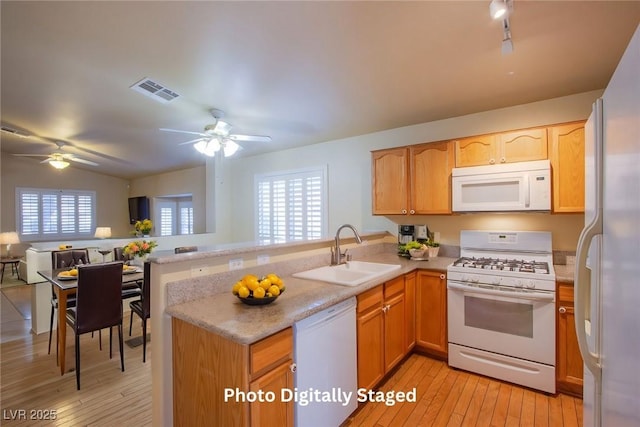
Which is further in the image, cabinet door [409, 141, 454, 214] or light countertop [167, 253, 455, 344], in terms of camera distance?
cabinet door [409, 141, 454, 214]

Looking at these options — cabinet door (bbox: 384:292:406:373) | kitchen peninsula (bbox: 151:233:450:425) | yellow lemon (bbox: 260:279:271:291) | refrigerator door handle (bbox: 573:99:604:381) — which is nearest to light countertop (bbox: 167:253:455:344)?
kitchen peninsula (bbox: 151:233:450:425)

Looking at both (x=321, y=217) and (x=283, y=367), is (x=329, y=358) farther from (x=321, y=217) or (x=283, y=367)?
(x=321, y=217)

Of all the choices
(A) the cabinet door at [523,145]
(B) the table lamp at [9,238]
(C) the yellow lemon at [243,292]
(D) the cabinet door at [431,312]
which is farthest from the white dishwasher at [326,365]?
(B) the table lamp at [9,238]

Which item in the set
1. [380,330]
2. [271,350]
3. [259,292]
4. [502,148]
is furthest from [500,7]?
[380,330]

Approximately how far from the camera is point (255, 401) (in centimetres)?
125

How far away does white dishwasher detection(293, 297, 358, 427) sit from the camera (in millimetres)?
1502

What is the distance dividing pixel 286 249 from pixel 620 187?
185 cm

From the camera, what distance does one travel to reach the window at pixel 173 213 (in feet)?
25.1

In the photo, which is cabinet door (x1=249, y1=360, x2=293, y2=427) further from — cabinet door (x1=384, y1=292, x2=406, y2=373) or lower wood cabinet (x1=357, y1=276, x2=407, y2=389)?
cabinet door (x1=384, y1=292, x2=406, y2=373)

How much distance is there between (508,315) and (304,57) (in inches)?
97.6

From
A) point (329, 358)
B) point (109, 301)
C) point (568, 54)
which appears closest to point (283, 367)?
point (329, 358)

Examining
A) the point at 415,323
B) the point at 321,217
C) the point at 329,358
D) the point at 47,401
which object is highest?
the point at 321,217

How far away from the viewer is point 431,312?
2650 mm

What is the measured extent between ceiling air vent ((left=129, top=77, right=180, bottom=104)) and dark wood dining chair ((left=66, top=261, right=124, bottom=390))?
1.58m
